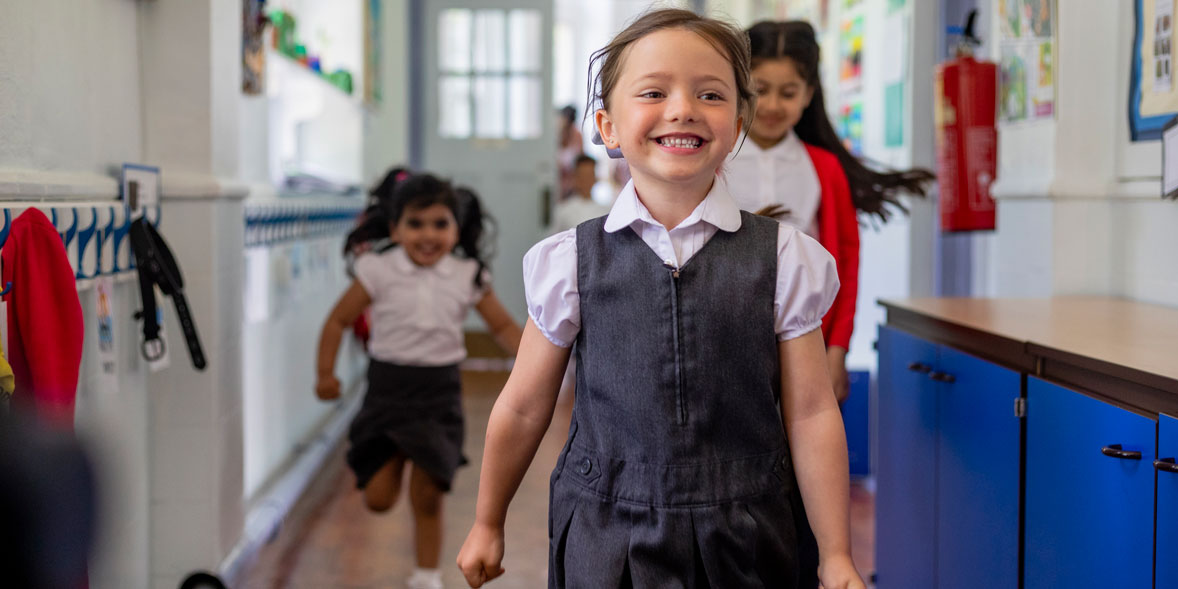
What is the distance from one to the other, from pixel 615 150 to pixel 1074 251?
62.7 inches

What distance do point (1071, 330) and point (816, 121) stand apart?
732 millimetres

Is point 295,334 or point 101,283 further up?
point 101,283

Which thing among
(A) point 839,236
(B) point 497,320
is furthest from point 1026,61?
(B) point 497,320

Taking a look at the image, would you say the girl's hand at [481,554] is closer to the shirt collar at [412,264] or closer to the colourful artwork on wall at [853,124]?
the shirt collar at [412,264]

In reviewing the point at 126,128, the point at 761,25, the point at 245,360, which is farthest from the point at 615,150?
the point at 245,360

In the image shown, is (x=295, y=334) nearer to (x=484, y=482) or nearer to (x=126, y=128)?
(x=126, y=128)

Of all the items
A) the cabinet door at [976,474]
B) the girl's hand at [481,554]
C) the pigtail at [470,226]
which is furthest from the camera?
the pigtail at [470,226]

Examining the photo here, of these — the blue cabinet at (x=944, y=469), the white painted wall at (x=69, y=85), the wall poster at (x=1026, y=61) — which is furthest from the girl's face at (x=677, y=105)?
the wall poster at (x=1026, y=61)

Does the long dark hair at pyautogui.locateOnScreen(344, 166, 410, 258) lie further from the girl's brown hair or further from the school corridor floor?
the girl's brown hair

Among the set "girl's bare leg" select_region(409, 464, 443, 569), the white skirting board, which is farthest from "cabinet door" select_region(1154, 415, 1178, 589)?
the white skirting board

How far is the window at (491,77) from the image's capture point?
747 centimetres

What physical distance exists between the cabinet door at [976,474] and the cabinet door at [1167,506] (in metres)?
0.39

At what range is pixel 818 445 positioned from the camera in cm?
136

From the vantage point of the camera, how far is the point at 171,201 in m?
2.65
